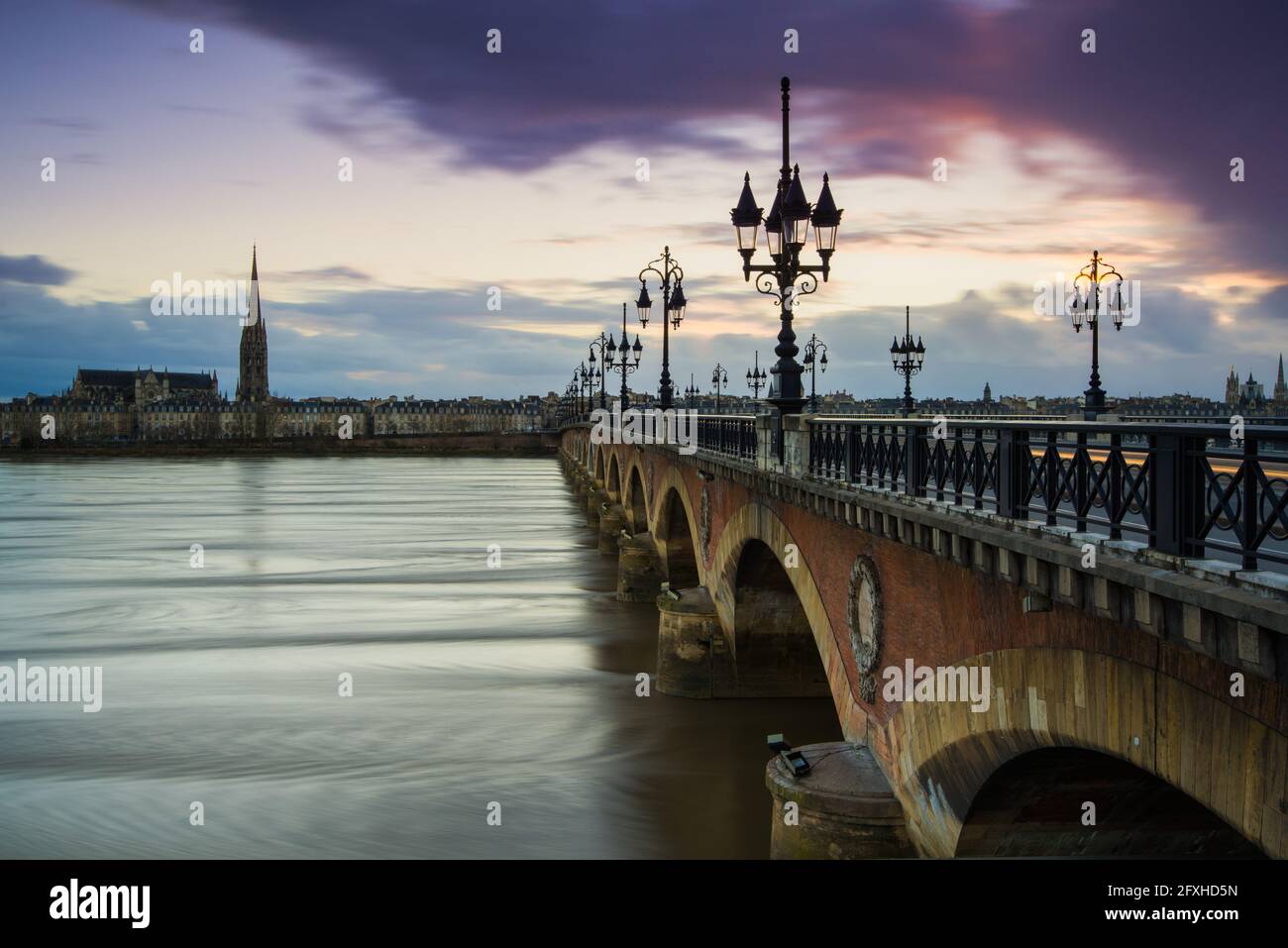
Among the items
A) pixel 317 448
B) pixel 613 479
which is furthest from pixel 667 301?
pixel 317 448

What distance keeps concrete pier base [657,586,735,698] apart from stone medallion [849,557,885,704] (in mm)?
9250

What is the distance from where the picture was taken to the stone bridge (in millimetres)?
6086

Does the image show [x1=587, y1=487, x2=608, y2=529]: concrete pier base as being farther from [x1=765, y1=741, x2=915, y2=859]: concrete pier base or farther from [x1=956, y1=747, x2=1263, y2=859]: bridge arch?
[x1=956, y1=747, x2=1263, y2=859]: bridge arch

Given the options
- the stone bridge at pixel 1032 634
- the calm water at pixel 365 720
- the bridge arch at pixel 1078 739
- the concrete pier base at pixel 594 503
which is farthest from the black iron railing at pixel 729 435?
the concrete pier base at pixel 594 503

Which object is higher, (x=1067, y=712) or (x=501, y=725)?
(x=1067, y=712)

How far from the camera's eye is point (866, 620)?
1284cm

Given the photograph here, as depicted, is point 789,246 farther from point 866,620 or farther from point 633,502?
point 633,502

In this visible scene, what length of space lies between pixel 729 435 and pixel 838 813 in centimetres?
970

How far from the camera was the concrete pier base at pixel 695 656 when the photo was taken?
2256 centimetres

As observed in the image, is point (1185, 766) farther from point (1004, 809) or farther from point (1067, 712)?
point (1004, 809)

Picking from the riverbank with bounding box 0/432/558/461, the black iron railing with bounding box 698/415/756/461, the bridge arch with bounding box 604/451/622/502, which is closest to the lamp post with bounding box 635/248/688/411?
the black iron railing with bounding box 698/415/756/461

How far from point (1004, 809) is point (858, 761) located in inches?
107
